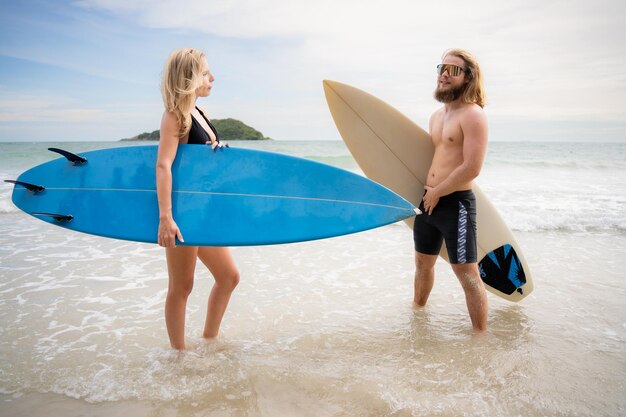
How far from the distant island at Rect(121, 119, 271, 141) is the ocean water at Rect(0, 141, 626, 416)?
18.2 m

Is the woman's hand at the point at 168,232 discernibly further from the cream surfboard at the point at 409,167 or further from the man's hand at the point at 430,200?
the cream surfboard at the point at 409,167

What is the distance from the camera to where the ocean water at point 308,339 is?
1.99 meters

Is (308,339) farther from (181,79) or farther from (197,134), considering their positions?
(181,79)

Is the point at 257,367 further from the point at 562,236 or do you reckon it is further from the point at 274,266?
the point at 562,236

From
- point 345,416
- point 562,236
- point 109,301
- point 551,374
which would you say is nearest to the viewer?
point 345,416

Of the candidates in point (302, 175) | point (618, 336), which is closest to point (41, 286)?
point (302, 175)

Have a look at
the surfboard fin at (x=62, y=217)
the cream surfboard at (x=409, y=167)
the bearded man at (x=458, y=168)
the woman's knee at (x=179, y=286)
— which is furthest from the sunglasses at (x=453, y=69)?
the surfboard fin at (x=62, y=217)

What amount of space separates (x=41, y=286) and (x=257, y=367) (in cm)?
229

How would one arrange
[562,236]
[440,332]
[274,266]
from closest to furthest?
[440,332], [274,266], [562,236]

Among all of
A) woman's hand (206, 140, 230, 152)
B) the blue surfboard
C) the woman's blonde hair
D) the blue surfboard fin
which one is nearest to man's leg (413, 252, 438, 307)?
the blue surfboard fin

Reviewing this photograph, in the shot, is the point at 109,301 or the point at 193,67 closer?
the point at 193,67

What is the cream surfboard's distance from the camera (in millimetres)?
3004

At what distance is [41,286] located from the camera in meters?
3.49

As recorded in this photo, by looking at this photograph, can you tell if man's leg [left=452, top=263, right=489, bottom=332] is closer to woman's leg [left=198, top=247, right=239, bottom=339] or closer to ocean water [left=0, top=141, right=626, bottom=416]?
ocean water [left=0, top=141, right=626, bottom=416]
